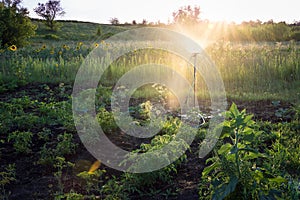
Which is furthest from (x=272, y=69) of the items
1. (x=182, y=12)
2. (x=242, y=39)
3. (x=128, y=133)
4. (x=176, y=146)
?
(x=182, y=12)

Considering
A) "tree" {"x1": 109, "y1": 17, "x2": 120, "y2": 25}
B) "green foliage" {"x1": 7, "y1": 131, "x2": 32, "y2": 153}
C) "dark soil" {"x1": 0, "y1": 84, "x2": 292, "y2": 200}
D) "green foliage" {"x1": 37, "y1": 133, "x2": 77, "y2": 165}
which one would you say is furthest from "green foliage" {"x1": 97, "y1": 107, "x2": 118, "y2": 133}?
"tree" {"x1": 109, "y1": 17, "x2": 120, "y2": 25}

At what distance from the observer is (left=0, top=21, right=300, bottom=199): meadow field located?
1.92 m

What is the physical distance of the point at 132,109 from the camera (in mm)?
4570

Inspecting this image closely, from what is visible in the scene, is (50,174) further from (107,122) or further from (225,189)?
(225,189)

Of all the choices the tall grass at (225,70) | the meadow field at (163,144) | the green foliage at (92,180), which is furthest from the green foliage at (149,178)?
the tall grass at (225,70)

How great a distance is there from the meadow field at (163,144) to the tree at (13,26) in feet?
19.9

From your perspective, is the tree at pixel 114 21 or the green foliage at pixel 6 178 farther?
the tree at pixel 114 21

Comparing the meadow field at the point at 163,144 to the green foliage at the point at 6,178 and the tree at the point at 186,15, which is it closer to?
the green foliage at the point at 6,178

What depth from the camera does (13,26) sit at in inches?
504

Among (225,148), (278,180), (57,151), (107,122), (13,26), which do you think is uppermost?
(13,26)

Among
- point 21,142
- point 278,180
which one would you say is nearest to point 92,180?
point 21,142

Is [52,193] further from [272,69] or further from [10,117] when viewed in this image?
[272,69]

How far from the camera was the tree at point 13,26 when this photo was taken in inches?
494

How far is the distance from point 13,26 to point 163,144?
11755mm
